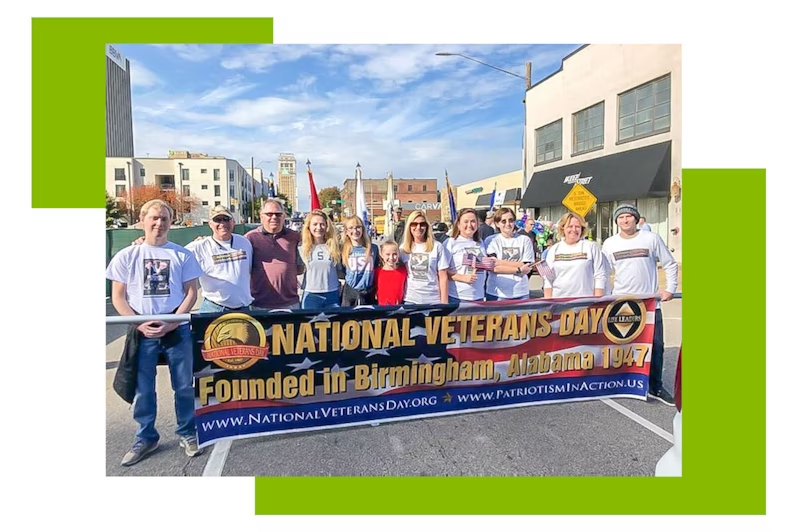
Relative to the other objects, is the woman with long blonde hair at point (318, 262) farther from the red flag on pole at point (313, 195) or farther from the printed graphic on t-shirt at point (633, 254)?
the printed graphic on t-shirt at point (633, 254)

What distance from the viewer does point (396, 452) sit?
2.93 metres

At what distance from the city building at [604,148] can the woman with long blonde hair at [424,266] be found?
3.03 m

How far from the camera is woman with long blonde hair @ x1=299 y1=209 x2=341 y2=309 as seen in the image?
3768 mm

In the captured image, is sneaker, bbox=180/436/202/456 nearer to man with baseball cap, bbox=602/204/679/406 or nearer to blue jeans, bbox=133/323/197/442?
blue jeans, bbox=133/323/197/442

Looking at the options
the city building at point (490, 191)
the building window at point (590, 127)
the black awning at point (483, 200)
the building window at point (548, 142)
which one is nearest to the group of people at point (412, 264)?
the building window at point (548, 142)

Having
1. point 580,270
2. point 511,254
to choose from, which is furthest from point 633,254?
point 511,254

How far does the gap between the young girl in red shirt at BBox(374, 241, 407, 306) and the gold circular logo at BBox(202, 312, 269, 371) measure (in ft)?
3.87

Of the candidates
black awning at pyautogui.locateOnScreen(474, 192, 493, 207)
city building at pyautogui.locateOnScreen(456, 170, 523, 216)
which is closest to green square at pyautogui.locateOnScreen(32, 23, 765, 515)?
city building at pyautogui.locateOnScreen(456, 170, 523, 216)

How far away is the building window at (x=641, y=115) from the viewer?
6.27m

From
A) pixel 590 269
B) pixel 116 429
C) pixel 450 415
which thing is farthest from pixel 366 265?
pixel 116 429

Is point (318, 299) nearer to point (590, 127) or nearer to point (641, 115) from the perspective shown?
point (641, 115)

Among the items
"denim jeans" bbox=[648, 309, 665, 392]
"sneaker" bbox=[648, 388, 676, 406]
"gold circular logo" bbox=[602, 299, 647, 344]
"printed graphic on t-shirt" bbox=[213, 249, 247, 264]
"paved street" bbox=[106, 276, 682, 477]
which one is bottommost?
"paved street" bbox=[106, 276, 682, 477]

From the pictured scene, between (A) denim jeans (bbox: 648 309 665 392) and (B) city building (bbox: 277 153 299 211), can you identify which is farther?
(B) city building (bbox: 277 153 299 211)

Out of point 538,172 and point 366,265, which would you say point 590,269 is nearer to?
point 366,265
